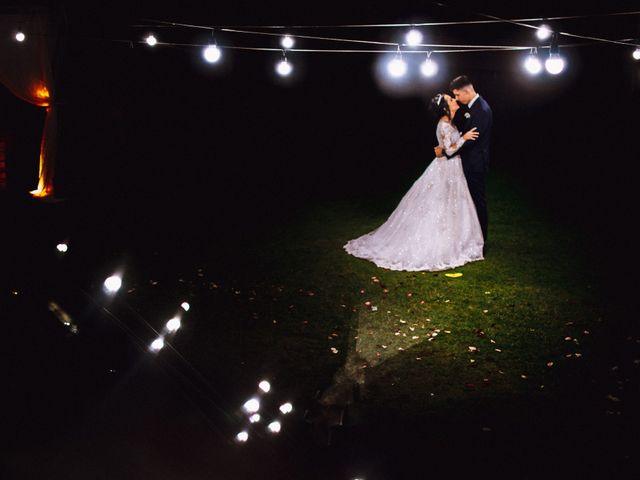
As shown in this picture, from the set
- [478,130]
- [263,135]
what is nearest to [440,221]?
[478,130]

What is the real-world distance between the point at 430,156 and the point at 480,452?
1519cm

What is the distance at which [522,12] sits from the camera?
1279 centimetres

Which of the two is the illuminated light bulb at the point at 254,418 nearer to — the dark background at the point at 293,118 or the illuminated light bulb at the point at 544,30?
the illuminated light bulb at the point at 544,30

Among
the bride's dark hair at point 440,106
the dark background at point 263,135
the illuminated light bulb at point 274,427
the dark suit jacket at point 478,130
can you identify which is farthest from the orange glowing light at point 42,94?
the illuminated light bulb at point 274,427

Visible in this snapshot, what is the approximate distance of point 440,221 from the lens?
784cm

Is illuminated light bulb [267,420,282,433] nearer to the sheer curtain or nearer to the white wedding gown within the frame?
the white wedding gown

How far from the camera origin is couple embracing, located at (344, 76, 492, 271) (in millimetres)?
7621

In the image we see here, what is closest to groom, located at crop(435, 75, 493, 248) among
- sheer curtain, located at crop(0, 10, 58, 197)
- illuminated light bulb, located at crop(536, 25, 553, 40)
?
illuminated light bulb, located at crop(536, 25, 553, 40)

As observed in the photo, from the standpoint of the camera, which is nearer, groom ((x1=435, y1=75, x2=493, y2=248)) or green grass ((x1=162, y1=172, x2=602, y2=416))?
green grass ((x1=162, y1=172, x2=602, y2=416))

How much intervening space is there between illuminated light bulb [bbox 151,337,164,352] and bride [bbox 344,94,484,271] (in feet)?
17.5

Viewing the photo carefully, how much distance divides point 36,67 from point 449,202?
7.74m

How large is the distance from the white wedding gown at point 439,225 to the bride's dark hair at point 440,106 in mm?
154

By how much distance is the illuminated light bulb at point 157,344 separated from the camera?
2475 millimetres

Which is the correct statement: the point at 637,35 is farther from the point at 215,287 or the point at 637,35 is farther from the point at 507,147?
the point at 215,287
